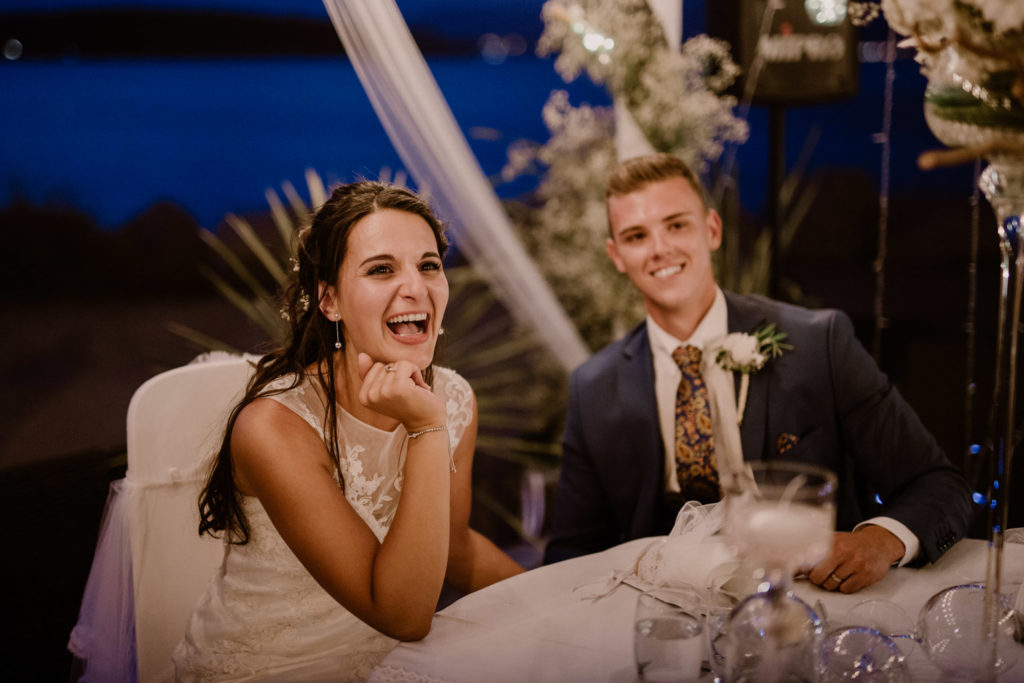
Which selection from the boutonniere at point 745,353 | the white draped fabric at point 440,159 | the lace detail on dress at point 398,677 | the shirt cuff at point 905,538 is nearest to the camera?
the lace detail on dress at point 398,677

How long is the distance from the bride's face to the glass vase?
1.03 metres

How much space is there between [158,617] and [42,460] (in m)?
0.61

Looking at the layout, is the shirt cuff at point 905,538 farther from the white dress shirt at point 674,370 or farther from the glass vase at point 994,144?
the white dress shirt at point 674,370

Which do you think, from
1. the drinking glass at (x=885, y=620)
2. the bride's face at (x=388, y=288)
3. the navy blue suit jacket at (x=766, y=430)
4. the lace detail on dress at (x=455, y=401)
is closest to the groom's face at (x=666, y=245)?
the navy blue suit jacket at (x=766, y=430)

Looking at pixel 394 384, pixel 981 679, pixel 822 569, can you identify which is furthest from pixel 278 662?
pixel 981 679

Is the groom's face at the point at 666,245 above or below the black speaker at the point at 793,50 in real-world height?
below

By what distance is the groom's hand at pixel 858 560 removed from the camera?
154 centimetres

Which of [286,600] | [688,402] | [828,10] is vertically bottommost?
[286,600]

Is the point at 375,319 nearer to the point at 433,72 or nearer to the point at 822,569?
the point at 822,569

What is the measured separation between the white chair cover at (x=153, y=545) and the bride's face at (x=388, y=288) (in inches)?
18.1

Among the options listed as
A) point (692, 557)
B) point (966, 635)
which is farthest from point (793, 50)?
point (966, 635)

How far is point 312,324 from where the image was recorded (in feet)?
6.31

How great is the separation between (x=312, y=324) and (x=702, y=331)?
1.13 meters

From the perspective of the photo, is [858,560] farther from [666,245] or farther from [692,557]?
[666,245]
